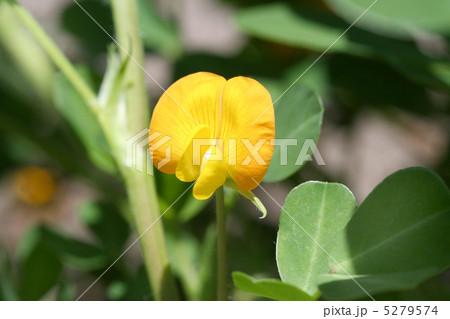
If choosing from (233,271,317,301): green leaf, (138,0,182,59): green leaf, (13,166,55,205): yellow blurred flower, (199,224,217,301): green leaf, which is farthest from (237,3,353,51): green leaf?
(13,166,55,205): yellow blurred flower

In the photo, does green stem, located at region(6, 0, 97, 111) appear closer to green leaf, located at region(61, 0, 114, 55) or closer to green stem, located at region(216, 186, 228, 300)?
green stem, located at region(216, 186, 228, 300)

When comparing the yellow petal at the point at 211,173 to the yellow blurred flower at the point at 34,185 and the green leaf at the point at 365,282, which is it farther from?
the yellow blurred flower at the point at 34,185

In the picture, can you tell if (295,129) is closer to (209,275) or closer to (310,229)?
(310,229)

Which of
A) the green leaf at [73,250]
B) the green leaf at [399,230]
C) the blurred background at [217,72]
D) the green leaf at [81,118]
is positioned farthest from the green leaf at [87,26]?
the green leaf at [399,230]

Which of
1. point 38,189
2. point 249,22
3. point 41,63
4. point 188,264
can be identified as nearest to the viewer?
point 188,264

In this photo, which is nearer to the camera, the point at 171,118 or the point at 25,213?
the point at 171,118
